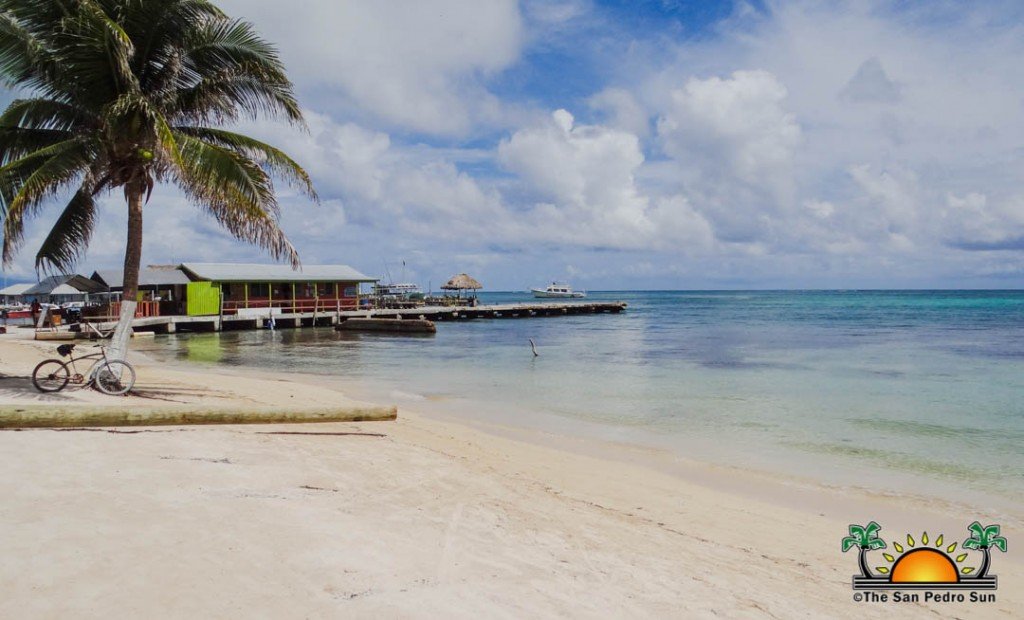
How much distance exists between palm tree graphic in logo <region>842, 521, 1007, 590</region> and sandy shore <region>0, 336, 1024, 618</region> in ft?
0.63

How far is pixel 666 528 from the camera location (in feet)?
20.4

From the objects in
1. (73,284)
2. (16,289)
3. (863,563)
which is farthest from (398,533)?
(16,289)

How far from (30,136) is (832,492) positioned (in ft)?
47.7

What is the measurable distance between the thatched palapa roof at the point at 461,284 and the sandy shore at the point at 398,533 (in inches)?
1990

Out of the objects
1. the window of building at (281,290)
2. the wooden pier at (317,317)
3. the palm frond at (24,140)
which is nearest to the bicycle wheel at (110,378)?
the palm frond at (24,140)

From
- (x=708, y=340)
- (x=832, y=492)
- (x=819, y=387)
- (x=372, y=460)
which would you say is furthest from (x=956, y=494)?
(x=708, y=340)

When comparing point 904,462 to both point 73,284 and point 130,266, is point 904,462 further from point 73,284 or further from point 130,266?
point 73,284

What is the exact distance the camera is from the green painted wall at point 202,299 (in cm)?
3828

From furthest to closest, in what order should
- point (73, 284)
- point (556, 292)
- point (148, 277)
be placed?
point (556, 292) → point (148, 277) → point (73, 284)

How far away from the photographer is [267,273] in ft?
138

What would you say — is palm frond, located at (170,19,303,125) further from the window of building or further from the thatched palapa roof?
the thatched palapa roof

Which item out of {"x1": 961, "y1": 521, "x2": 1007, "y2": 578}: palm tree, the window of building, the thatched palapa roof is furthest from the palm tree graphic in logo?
the thatched palapa roof

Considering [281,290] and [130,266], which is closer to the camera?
[130,266]

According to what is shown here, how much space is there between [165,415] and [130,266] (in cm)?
458
